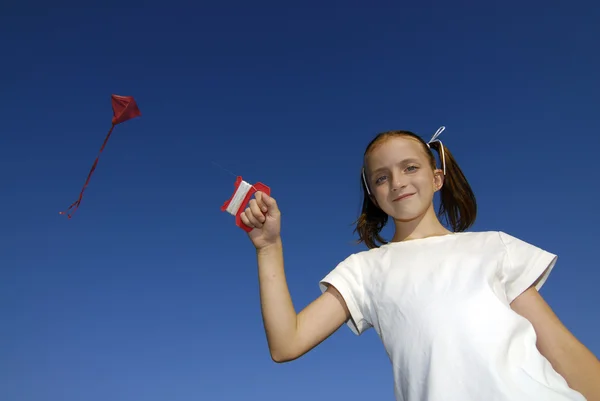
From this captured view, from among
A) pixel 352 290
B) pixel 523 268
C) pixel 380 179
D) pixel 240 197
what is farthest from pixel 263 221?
pixel 523 268

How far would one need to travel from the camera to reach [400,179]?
2.97 metres

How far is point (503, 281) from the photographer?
2.57 meters

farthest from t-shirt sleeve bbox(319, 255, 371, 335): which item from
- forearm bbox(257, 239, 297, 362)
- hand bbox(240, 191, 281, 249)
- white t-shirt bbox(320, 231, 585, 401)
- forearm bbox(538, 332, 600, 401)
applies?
forearm bbox(538, 332, 600, 401)

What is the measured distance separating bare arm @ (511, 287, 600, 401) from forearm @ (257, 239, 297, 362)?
1.15 meters

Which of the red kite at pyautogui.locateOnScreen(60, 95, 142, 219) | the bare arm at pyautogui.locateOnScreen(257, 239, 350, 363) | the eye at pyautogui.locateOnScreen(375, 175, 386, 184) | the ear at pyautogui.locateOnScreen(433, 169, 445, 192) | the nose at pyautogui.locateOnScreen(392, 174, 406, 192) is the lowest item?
the bare arm at pyautogui.locateOnScreen(257, 239, 350, 363)

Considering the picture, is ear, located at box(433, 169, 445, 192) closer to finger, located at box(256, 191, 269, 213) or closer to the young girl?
the young girl

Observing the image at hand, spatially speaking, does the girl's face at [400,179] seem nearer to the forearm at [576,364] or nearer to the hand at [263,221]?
the hand at [263,221]

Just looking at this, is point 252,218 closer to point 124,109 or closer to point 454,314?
point 454,314

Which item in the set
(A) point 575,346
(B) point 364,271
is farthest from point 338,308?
(A) point 575,346

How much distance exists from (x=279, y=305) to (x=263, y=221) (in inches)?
17.1

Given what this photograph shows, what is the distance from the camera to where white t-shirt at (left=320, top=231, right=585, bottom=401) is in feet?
7.18

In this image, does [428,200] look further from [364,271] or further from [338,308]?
[338,308]

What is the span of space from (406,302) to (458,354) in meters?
0.34

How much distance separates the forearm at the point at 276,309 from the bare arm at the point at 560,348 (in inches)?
45.2
